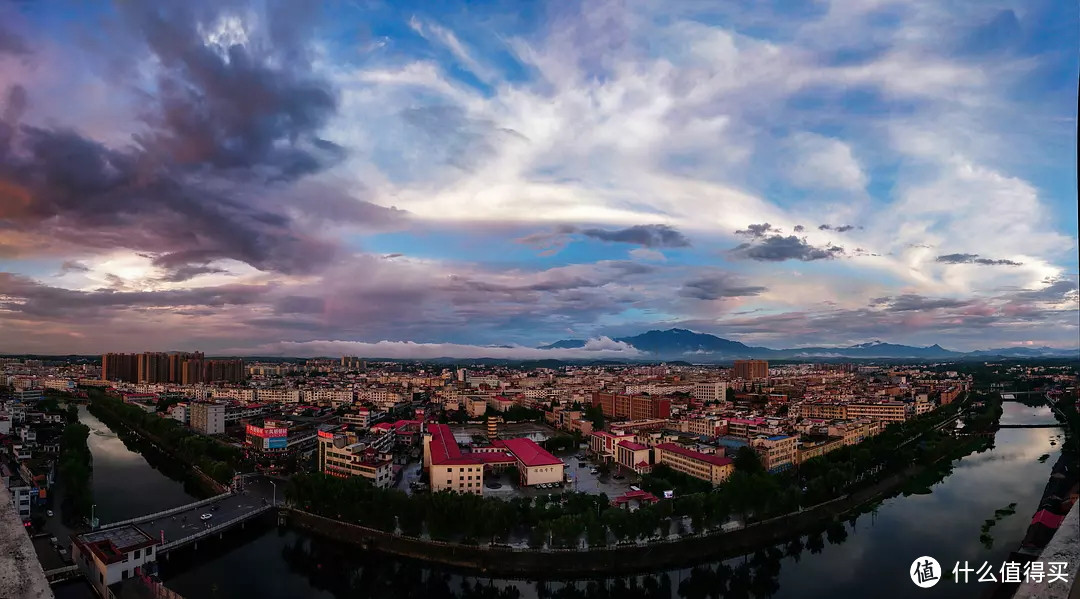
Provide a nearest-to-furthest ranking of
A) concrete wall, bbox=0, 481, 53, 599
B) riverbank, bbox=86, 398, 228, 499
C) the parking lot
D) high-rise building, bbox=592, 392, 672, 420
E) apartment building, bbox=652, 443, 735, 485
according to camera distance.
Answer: concrete wall, bbox=0, 481, 53, 599 < the parking lot < apartment building, bbox=652, 443, 735, 485 < riverbank, bbox=86, 398, 228, 499 < high-rise building, bbox=592, 392, 672, 420

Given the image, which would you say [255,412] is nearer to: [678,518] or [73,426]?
[73,426]

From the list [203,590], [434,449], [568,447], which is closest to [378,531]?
[203,590]

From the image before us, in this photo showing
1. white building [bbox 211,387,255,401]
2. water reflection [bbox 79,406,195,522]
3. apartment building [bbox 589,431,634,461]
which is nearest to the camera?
water reflection [bbox 79,406,195,522]

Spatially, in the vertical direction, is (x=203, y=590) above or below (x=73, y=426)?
below

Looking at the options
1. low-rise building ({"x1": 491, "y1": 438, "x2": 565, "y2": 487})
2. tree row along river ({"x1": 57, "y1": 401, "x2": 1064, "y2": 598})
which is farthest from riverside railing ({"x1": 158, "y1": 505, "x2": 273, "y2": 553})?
low-rise building ({"x1": 491, "y1": 438, "x2": 565, "y2": 487})

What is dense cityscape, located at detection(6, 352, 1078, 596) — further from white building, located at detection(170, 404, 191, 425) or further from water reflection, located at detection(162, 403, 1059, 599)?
water reflection, located at detection(162, 403, 1059, 599)

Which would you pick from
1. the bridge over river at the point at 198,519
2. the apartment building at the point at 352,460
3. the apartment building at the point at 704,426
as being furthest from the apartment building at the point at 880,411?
the bridge over river at the point at 198,519
